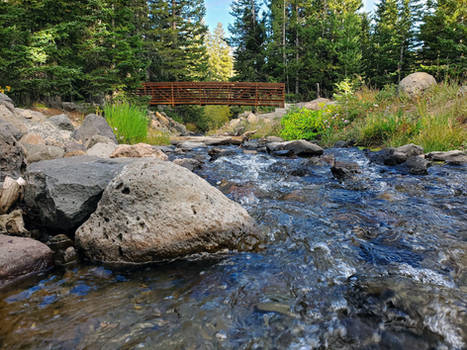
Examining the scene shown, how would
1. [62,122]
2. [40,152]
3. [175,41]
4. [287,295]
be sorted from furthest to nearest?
[175,41]
[62,122]
[40,152]
[287,295]

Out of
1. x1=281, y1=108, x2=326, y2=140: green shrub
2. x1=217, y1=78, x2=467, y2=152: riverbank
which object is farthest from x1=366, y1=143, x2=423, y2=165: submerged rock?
x1=281, y1=108, x2=326, y2=140: green shrub

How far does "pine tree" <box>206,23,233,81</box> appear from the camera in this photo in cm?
5369

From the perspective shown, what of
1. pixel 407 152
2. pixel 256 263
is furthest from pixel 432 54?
pixel 256 263

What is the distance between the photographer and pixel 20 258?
2180 mm

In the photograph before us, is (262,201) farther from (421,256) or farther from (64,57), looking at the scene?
(64,57)

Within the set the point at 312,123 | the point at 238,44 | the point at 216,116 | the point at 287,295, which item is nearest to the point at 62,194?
the point at 287,295

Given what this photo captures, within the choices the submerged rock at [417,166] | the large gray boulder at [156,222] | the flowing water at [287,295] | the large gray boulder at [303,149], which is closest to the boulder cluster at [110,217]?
the large gray boulder at [156,222]

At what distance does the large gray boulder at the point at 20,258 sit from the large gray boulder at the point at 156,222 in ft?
0.98

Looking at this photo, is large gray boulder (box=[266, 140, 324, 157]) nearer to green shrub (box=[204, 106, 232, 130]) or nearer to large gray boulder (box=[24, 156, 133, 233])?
large gray boulder (box=[24, 156, 133, 233])

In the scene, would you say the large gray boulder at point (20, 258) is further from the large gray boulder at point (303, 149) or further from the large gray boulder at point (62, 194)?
the large gray boulder at point (303, 149)

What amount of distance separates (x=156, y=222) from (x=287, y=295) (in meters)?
1.27

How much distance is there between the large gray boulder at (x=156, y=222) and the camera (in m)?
2.36

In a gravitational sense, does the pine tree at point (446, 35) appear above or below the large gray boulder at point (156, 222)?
above

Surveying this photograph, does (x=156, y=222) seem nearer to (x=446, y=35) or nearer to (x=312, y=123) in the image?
(x=312, y=123)
